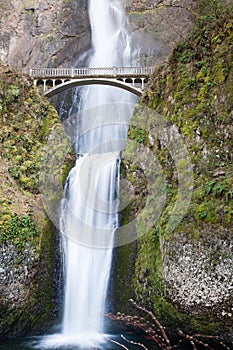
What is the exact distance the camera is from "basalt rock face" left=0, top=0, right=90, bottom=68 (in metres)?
25.2

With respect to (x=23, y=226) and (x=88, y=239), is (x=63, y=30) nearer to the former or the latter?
(x=88, y=239)

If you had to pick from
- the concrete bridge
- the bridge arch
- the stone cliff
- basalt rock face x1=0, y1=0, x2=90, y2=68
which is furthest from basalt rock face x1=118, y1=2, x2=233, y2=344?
basalt rock face x1=0, y1=0, x2=90, y2=68

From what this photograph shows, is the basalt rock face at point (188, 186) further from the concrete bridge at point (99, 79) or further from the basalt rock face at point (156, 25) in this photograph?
the basalt rock face at point (156, 25)

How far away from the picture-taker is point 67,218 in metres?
12.6

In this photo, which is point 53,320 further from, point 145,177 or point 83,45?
point 83,45

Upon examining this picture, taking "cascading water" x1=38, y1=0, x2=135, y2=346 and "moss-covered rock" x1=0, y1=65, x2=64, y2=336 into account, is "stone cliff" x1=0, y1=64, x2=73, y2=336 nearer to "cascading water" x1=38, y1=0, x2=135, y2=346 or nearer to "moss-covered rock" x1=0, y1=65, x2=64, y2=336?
"moss-covered rock" x1=0, y1=65, x2=64, y2=336

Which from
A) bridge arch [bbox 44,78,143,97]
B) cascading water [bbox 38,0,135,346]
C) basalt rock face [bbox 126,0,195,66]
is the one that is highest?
basalt rock face [bbox 126,0,195,66]

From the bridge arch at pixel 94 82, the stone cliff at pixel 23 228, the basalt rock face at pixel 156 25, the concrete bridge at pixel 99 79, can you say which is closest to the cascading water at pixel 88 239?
→ the stone cliff at pixel 23 228

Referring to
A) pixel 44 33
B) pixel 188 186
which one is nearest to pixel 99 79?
pixel 188 186

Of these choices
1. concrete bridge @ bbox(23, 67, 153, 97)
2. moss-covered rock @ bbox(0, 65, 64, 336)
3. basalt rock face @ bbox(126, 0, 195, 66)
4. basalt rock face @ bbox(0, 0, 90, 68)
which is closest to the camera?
moss-covered rock @ bbox(0, 65, 64, 336)

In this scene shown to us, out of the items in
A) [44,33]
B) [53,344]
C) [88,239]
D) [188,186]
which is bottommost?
[53,344]

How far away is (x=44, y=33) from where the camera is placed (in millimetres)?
26031

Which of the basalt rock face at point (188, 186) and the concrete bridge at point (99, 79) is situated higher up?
the concrete bridge at point (99, 79)

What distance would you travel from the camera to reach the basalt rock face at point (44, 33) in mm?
25156
